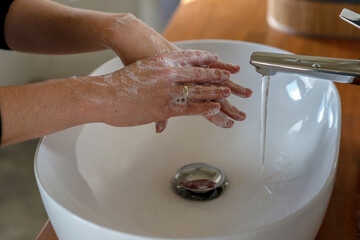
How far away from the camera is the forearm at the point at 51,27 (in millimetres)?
853

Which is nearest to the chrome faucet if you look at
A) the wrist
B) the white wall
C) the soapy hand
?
the soapy hand

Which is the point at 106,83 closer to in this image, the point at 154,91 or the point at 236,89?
the point at 154,91

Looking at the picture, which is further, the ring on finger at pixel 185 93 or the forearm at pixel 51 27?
the forearm at pixel 51 27

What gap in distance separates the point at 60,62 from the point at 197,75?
5.12 ft

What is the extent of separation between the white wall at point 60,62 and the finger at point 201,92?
1525mm

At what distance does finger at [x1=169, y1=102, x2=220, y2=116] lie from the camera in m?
0.69

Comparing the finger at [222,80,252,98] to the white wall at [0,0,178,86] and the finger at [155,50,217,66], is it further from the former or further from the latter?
the white wall at [0,0,178,86]

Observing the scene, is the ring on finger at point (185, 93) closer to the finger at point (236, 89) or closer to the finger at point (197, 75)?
the finger at point (197, 75)

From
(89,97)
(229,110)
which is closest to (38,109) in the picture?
(89,97)

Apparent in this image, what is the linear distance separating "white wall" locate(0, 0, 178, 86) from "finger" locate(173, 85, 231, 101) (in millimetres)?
1525

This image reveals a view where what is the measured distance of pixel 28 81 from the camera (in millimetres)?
2145

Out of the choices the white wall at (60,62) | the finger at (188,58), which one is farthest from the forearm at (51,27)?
the white wall at (60,62)

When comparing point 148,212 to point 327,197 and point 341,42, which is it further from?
point 341,42

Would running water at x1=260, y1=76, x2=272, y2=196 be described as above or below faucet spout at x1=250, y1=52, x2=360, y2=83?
below
